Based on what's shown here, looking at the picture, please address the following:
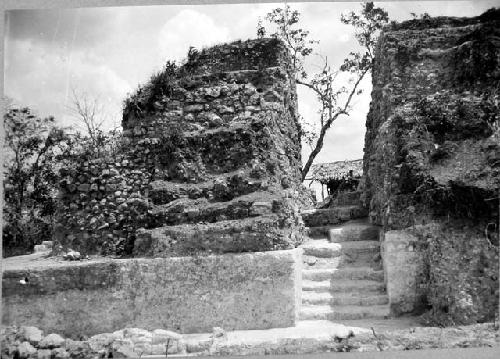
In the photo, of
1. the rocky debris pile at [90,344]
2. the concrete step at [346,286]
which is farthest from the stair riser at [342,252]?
the rocky debris pile at [90,344]

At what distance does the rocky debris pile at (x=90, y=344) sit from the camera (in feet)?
16.3

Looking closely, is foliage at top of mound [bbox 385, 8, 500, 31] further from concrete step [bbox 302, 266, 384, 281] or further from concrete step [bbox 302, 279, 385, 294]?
concrete step [bbox 302, 279, 385, 294]

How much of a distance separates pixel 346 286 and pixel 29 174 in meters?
4.30

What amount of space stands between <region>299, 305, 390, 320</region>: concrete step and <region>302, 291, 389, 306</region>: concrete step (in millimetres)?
99

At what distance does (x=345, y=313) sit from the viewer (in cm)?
566

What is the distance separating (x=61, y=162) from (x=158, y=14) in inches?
101

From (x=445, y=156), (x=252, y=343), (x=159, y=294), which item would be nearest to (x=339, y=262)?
(x=445, y=156)

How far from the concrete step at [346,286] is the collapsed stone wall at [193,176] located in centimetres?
63

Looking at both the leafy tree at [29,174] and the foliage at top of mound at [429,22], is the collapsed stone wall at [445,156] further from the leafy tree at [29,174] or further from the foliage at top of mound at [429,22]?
the leafy tree at [29,174]

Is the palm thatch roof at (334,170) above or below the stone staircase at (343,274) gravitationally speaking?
above

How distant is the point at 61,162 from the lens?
6.69m

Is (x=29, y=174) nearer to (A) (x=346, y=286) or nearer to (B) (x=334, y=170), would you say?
(A) (x=346, y=286)

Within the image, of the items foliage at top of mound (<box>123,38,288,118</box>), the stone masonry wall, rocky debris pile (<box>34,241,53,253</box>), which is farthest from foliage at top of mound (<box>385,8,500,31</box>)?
rocky debris pile (<box>34,241,53,253</box>)

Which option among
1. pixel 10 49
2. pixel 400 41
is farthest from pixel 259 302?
pixel 400 41
